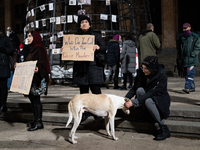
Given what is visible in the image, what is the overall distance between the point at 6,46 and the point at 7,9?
28.0 metres

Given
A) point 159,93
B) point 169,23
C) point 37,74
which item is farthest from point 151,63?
point 169,23

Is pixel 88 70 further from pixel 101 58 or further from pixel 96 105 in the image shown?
pixel 96 105

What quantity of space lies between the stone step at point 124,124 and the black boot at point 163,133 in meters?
0.18

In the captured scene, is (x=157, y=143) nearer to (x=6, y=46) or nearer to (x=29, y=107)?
(x=29, y=107)

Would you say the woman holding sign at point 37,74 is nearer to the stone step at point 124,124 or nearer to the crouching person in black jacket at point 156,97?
the stone step at point 124,124

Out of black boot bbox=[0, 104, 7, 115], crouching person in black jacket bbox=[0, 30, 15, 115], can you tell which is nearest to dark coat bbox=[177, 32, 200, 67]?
crouching person in black jacket bbox=[0, 30, 15, 115]

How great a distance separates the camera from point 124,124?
4211 millimetres

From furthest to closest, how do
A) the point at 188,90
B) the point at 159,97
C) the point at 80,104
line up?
the point at 188,90 → the point at 159,97 → the point at 80,104

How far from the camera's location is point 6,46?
5289mm

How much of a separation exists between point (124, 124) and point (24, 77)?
2.02 m

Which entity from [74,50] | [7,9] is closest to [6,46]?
[74,50]

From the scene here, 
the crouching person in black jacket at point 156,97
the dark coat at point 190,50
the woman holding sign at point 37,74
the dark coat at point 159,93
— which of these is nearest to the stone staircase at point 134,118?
the crouching person in black jacket at point 156,97

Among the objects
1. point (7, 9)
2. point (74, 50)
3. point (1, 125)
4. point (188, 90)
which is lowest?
point (1, 125)

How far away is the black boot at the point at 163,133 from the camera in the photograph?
3583 mm
